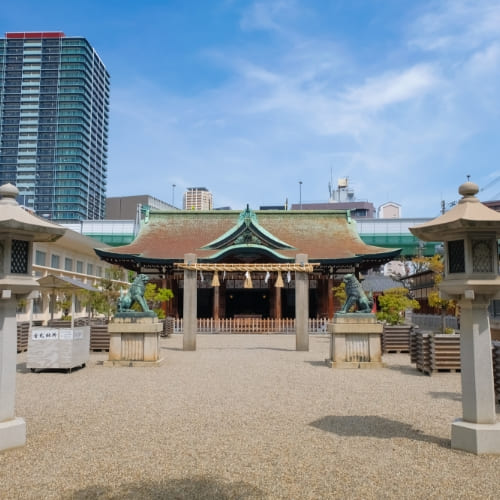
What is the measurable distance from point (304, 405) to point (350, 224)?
2858cm

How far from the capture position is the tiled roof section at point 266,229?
104ft

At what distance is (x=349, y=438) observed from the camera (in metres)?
6.74

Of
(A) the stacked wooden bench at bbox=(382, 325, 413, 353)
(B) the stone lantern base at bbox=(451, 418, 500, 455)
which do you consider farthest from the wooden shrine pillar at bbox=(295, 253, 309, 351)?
(B) the stone lantern base at bbox=(451, 418, 500, 455)

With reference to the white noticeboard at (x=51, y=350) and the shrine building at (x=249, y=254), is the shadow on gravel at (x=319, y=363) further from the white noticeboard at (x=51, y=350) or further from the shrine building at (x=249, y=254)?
the shrine building at (x=249, y=254)

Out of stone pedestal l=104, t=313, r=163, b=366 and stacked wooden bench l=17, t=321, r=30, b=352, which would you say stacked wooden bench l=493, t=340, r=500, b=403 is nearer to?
stone pedestal l=104, t=313, r=163, b=366

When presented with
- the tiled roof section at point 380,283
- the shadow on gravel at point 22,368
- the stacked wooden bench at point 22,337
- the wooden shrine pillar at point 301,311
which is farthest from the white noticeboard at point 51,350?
the tiled roof section at point 380,283

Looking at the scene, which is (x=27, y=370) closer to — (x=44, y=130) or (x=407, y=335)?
(x=407, y=335)

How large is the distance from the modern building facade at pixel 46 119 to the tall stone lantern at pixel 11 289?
123 metres

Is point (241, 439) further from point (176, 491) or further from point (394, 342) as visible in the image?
point (394, 342)

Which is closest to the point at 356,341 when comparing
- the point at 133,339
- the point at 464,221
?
the point at 133,339

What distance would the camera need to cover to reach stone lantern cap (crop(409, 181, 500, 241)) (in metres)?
6.25

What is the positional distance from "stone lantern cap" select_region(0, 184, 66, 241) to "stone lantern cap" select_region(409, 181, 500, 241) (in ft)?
17.6

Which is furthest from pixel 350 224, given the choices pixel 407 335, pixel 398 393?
pixel 398 393

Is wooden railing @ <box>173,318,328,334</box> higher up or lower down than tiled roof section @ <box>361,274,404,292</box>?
lower down
